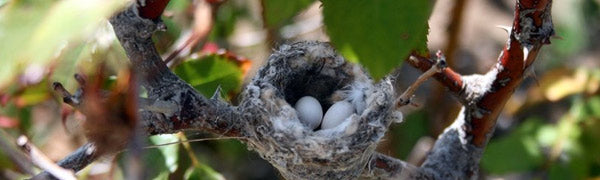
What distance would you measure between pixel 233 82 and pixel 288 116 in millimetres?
131

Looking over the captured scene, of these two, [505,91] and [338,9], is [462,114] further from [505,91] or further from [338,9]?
[338,9]

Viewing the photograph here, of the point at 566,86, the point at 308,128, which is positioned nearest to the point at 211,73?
the point at 308,128

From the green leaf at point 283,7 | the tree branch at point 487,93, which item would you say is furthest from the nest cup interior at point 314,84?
the green leaf at point 283,7

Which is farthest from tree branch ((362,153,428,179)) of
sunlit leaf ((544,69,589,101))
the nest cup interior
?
sunlit leaf ((544,69,589,101))

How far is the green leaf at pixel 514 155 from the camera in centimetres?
146

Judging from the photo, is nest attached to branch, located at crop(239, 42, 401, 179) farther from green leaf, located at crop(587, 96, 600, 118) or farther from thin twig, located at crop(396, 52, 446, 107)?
green leaf, located at crop(587, 96, 600, 118)

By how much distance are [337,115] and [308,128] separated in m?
0.05

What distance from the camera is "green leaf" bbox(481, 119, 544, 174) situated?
146cm

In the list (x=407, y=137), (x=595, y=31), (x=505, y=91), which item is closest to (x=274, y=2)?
(x=505, y=91)

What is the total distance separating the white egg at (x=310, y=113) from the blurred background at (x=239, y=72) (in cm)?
9

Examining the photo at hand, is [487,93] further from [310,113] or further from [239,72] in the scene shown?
[239,72]

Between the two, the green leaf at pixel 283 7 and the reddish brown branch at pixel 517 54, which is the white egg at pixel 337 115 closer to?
the reddish brown branch at pixel 517 54

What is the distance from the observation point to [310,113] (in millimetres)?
944

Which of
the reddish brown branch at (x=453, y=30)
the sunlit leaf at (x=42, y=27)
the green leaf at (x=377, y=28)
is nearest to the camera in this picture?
the sunlit leaf at (x=42, y=27)
